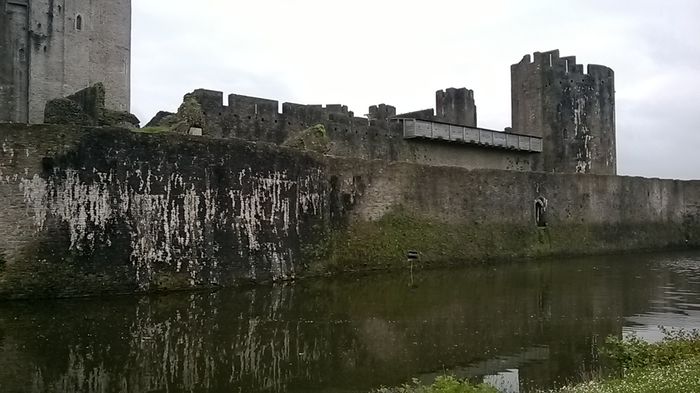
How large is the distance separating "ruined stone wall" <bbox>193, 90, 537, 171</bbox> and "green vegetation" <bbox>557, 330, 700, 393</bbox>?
15.1 meters

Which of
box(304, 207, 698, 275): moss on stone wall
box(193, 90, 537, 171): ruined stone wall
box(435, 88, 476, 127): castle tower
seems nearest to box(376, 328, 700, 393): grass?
box(304, 207, 698, 275): moss on stone wall

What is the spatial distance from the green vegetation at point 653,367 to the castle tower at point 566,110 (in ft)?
94.1

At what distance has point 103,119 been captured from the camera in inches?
733

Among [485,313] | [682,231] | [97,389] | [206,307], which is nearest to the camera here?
[97,389]

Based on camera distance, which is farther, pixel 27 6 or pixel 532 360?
pixel 27 6

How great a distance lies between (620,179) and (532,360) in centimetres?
2466

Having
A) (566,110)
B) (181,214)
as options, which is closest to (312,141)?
(181,214)

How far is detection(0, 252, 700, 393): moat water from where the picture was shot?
25.9ft

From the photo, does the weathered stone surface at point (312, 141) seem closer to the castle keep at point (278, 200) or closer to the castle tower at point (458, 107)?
the castle keep at point (278, 200)

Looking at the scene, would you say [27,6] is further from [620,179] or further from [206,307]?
[620,179]

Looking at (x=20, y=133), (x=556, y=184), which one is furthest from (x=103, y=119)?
(x=556, y=184)

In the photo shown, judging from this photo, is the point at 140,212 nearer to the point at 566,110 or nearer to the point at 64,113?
the point at 64,113

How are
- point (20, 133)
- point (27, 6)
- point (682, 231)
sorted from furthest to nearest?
point (682, 231) < point (27, 6) < point (20, 133)

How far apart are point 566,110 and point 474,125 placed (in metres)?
5.76
